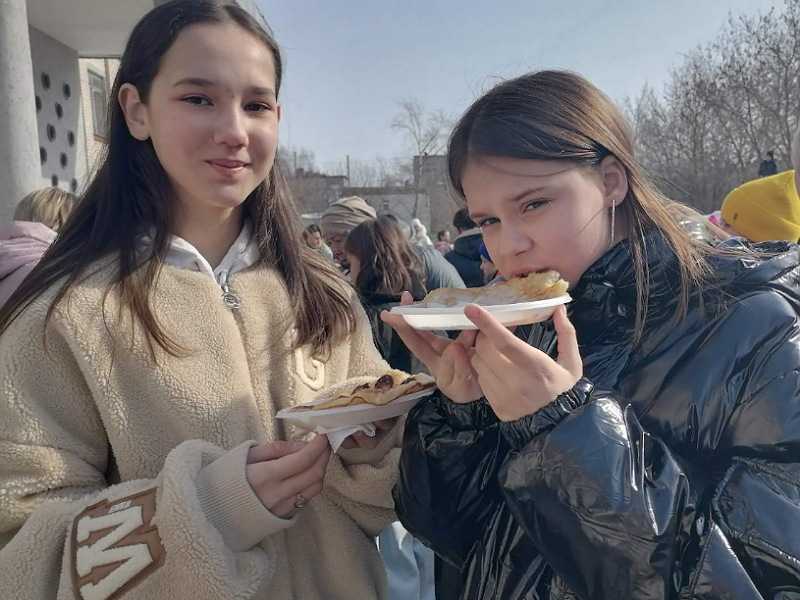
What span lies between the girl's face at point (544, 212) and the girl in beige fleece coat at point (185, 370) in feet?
2.03

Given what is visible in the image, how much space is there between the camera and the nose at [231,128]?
1.60m

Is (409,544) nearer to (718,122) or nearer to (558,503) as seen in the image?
(558,503)

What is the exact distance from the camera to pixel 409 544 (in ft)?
8.09

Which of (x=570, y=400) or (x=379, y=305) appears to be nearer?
(x=570, y=400)

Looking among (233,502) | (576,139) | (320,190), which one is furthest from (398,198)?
(233,502)

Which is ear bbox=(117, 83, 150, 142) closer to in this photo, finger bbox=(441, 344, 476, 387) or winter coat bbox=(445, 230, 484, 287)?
finger bbox=(441, 344, 476, 387)

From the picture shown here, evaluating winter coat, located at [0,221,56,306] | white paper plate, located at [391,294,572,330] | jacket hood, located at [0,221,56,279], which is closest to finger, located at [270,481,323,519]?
white paper plate, located at [391,294,572,330]

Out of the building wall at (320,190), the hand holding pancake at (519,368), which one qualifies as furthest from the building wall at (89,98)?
the building wall at (320,190)

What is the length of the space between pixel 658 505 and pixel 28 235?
132 inches

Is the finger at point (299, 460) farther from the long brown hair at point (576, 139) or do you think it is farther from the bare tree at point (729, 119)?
the bare tree at point (729, 119)

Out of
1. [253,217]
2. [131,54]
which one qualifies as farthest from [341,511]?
[131,54]

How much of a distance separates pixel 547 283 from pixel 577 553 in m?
0.56

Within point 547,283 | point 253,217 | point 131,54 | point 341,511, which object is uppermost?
point 131,54

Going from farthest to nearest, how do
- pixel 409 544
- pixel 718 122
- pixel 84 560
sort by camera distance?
pixel 718 122
pixel 409 544
pixel 84 560
